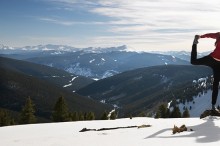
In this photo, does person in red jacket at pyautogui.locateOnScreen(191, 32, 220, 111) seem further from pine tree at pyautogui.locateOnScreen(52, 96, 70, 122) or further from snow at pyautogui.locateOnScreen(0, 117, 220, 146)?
pine tree at pyautogui.locateOnScreen(52, 96, 70, 122)

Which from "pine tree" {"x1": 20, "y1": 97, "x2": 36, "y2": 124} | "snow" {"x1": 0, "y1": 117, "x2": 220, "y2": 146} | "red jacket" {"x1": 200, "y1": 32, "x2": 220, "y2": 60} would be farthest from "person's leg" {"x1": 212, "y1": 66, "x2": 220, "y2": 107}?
"pine tree" {"x1": 20, "y1": 97, "x2": 36, "y2": 124}

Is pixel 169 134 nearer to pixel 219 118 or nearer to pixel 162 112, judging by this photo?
pixel 219 118

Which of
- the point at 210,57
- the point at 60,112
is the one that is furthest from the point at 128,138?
the point at 60,112

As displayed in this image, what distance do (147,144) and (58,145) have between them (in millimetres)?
1669

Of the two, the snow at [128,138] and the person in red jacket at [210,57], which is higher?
the person in red jacket at [210,57]

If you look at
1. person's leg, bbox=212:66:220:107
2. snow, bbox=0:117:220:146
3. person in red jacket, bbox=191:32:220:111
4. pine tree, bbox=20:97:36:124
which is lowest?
pine tree, bbox=20:97:36:124

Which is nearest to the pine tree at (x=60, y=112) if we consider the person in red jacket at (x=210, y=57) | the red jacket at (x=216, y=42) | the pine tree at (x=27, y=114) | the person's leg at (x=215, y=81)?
the pine tree at (x=27, y=114)

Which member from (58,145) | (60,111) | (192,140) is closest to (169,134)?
(192,140)

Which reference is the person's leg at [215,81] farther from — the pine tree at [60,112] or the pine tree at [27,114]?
the pine tree at [27,114]

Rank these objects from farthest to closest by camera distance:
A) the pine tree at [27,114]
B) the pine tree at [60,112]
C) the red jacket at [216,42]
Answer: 1. the pine tree at [27,114]
2. the pine tree at [60,112]
3. the red jacket at [216,42]

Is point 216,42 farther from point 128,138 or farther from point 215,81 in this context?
point 128,138

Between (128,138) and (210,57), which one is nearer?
(128,138)

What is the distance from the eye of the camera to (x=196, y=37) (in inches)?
379

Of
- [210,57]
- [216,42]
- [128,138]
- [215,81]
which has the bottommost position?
[128,138]
